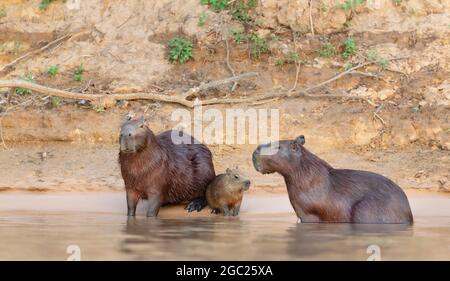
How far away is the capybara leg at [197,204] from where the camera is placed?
9703 mm

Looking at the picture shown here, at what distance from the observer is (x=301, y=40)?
42.3 ft

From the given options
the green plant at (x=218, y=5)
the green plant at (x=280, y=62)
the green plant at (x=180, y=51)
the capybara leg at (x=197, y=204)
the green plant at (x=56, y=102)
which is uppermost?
the green plant at (x=218, y=5)

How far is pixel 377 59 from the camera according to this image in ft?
40.9

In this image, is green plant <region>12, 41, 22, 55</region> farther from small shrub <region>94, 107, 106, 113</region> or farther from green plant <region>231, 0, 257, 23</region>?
green plant <region>231, 0, 257, 23</region>

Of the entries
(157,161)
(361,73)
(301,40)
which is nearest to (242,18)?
(301,40)

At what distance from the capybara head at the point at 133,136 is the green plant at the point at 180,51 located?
3.97 metres

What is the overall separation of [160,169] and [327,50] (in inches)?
173

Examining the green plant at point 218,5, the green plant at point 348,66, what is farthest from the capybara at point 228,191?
the green plant at point 218,5

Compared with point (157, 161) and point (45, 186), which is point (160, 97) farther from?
point (157, 161)

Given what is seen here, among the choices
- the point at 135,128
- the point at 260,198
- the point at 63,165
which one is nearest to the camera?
the point at 135,128

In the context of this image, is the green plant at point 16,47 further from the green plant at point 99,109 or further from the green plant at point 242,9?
the green plant at point 242,9

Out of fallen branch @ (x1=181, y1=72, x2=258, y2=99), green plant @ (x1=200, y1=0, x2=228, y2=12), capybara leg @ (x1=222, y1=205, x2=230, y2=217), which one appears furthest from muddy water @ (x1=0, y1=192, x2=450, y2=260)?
green plant @ (x1=200, y1=0, x2=228, y2=12)

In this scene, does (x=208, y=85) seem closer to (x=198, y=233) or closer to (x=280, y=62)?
(x=280, y=62)

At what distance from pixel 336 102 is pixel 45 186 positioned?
12.9 feet
